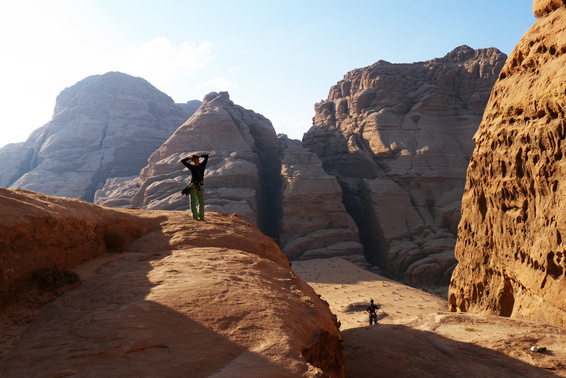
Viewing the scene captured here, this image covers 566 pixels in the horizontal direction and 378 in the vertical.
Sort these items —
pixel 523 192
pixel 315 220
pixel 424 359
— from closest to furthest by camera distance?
pixel 424 359 < pixel 523 192 < pixel 315 220

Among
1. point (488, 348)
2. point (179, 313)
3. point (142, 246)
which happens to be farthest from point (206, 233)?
point (488, 348)

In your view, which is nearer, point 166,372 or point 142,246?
point 166,372

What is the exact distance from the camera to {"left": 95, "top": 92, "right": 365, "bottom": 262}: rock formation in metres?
32.0

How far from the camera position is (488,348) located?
6055mm

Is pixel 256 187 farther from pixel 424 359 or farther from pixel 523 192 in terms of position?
Answer: pixel 424 359

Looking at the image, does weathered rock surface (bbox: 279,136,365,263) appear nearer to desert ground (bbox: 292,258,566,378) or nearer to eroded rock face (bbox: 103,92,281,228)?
eroded rock face (bbox: 103,92,281,228)

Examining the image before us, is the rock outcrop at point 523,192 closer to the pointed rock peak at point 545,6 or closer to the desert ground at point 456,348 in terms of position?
the pointed rock peak at point 545,6

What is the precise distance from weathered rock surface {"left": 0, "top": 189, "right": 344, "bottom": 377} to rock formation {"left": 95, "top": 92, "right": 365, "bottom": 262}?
972 inches

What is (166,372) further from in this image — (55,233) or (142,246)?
(142,246)

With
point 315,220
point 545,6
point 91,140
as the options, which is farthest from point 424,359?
point 91,140

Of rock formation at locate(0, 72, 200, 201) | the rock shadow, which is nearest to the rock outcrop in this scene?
Answer: the rock shadow

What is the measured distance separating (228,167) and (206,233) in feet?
91.4

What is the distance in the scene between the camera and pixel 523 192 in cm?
778

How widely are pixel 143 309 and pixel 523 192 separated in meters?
7.60
